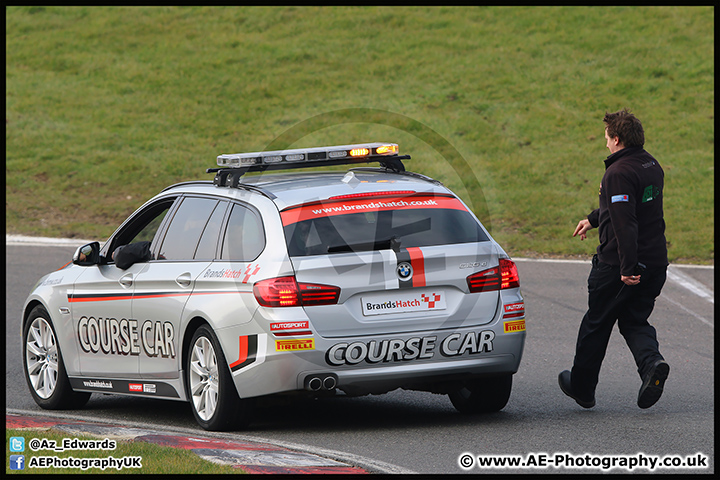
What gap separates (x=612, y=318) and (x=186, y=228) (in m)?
3.12

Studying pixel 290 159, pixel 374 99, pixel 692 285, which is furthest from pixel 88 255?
pixel 374 99

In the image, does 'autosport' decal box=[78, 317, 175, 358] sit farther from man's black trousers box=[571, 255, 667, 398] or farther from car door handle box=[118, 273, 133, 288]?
man's black trousers box=[571, 255, 667, 398]

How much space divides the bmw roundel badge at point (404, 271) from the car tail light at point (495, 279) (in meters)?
0.43

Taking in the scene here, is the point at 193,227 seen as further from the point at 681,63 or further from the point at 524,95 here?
the point at 681,63

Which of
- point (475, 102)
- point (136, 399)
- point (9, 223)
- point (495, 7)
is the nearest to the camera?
point (136, 399)

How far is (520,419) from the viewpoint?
6.78 m

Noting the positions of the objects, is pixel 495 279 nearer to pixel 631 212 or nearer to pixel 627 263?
pixel 627 263

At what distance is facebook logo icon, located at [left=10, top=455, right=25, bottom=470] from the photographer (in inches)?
201

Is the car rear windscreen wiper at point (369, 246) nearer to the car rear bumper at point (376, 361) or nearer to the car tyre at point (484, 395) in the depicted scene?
the car rear bumper at point (376, 361)

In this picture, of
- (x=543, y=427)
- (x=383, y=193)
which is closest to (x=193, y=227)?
(x=383, y=193)

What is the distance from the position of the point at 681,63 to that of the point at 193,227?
24.7 meters

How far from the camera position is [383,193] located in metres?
6.59

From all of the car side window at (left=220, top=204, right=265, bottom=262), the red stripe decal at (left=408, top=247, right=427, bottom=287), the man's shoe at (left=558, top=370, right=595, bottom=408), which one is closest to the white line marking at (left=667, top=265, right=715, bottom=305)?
the man's shoe at (left=558, top=370, right=595, bottom=408)

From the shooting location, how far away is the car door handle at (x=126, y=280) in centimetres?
719
